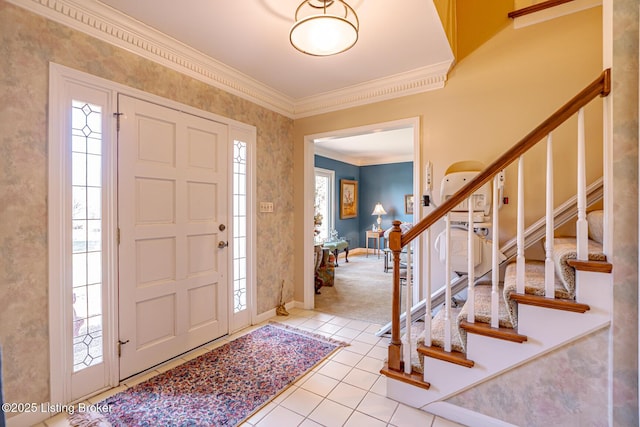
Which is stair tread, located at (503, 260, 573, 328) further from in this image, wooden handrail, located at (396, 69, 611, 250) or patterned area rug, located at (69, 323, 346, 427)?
patterned area rug, located at (69, 323, 346, 427)

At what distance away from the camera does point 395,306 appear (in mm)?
1842

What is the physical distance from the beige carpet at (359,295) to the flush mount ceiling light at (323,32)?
8.75 ft

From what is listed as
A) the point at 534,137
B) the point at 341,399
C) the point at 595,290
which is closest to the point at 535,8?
the point at 534,137

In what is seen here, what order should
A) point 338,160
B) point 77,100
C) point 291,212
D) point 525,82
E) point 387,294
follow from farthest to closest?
point 338,160
point 387,294
point 291,212
point 525,82
point 77,100

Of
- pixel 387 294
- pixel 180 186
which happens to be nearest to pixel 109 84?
pixel 180 186

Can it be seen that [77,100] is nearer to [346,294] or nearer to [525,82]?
[525,82]

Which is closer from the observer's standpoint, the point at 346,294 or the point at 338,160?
the point at 346,294

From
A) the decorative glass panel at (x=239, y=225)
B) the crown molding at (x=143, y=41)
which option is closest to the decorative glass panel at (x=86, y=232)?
the crown molding at (x=143, y=41)

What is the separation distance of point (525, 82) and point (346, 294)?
3185 mm

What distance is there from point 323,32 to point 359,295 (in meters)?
3.38

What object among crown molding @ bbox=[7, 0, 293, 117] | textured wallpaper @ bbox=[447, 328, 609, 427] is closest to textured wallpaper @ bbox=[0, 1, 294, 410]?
crown molding @ bbox=[7, 0, 293, 117]

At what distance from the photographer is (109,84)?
6.47 feet

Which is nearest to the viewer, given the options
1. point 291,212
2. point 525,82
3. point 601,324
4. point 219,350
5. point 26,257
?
point 601,324

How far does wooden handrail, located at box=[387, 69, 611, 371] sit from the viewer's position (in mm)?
1393
